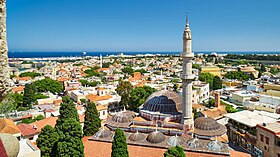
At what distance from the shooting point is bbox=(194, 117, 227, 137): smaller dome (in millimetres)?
16562

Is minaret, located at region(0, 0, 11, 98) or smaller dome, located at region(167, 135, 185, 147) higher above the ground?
minaret, located at region(0, 0, 11, 98)

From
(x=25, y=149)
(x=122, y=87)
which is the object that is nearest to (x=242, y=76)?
(x=122, y=87)

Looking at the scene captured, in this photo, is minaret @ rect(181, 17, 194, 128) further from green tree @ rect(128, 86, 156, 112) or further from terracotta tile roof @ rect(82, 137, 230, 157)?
green tree @ rect(128, 86, 156, 112)

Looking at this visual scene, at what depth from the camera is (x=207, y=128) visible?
666 inches

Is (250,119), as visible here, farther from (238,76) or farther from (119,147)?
(238,76)

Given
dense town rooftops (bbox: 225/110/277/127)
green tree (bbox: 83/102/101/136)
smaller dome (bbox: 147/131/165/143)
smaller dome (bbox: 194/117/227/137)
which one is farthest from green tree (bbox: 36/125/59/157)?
dense town rooftops (bbox: 225/110/277/127)

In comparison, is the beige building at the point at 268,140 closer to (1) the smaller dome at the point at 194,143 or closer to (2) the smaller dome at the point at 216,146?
(2) the smaller dome at the point at 216,146

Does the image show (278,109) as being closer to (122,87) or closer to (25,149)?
(122,87)

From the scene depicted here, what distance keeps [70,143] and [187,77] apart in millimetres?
9686

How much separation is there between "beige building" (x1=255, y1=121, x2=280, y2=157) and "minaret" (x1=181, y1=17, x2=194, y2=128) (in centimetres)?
535

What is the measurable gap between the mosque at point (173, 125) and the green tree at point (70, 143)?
2648 millimetres

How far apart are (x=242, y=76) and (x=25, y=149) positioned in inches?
2110

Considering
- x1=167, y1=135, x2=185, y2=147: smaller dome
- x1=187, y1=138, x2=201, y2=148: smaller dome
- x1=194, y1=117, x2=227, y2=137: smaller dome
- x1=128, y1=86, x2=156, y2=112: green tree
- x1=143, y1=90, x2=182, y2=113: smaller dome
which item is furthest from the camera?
x1=128, y1=86, x2=156, y2=112: green tree

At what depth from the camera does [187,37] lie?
56.6 feet
